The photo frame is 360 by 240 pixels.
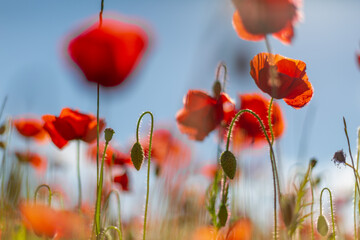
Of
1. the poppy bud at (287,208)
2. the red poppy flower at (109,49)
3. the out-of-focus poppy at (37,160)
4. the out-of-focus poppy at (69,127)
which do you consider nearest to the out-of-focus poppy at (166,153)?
the out-of-focus poppy at (69,127)

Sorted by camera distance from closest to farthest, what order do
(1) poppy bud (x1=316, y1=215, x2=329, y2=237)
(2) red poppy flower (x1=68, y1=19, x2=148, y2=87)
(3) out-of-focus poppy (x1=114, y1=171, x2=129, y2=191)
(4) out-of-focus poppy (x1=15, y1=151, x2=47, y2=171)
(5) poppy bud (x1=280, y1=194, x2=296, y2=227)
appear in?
(2) red poppy flower (x1=68, y1=19, x2=148, y2=87)
(5) poppy bud (x1=280, y1=194, x2=296, y2=227)
(1) poppy bud (x1=316, y1=215, x2=329, y2=237)
(3) out-of-focus poppy (x1=114, y1=171, x2=129, y2=191)
(4) out-of-focus poppy (x1=15, y1=151, x2=47, y2=171)

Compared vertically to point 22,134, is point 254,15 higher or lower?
higher

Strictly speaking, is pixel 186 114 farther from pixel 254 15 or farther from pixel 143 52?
pixel 143 52

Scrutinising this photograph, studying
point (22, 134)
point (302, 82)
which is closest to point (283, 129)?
point (302, 82)

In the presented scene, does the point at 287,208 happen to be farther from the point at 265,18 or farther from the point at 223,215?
the point at 265,18

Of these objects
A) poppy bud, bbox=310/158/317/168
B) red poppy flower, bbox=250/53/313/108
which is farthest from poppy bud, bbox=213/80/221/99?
poppy bud, bbox=310/158/317/168

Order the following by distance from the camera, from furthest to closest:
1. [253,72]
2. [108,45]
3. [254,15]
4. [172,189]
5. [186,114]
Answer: [172,189] → [186,114] → [254,15] → [253,72] → [108,45]

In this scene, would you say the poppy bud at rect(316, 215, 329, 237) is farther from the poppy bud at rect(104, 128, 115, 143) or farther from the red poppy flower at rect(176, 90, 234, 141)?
the poppy bud at rect(104, 128, 115, 143)
